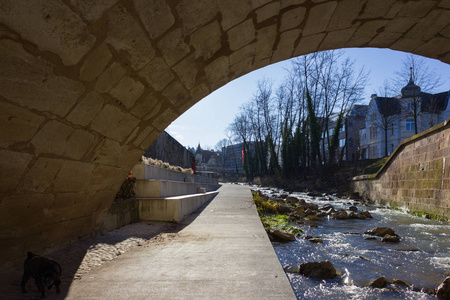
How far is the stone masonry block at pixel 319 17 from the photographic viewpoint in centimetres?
219

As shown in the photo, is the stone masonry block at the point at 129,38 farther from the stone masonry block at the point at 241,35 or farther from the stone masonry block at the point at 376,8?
the stone masonry block at the point at 376,8

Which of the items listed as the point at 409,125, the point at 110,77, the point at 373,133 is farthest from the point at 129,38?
the point at 373,133

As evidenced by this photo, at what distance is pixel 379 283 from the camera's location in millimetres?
3426

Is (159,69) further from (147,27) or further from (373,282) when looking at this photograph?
(373,282)

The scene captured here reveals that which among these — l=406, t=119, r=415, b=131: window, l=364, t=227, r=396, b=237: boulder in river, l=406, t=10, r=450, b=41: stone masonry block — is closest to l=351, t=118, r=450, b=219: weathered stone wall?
l=364, t=227, r=396, b=237: boulder in river

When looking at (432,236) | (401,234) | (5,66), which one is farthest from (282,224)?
(5,66)

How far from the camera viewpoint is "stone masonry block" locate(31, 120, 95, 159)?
202cm

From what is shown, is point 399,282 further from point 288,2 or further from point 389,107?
point 389,107

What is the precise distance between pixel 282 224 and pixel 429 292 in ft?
15.5

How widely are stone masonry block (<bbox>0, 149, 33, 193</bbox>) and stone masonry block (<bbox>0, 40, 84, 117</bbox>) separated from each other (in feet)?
1.37

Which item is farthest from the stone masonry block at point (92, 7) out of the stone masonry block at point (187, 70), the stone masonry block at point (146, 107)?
the stone masonry block at point (146, 107)

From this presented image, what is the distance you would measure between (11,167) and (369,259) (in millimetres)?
5094

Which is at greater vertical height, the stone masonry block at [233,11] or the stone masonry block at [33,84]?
the stone masonry block at [233,11]

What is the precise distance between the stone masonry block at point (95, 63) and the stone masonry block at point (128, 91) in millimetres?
236
